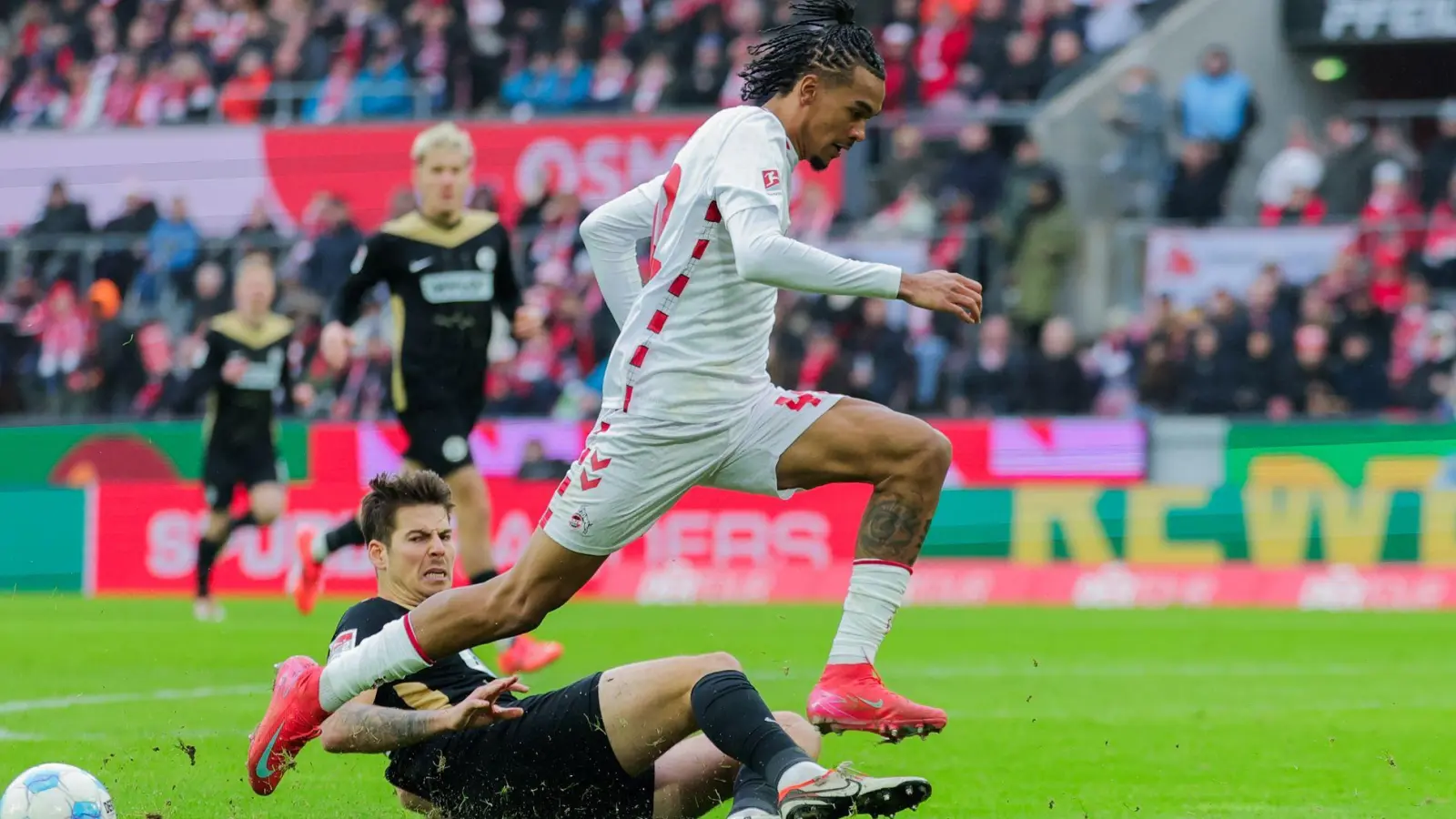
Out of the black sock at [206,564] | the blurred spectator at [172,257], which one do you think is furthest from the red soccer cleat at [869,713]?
the blurred spectator at [172,257]

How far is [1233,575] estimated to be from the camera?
17922 millimetres

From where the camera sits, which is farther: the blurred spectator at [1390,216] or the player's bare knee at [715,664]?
Result: the blurred spectator at [1390,216]

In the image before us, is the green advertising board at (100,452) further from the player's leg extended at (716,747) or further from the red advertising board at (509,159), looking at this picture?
the player's leg extended at (716,747)

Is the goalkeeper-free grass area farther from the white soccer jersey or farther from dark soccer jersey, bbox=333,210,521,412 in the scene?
dark soccer jersey, bbox=333,210,521,412

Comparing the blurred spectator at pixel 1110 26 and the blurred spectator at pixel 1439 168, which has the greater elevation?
the blurred spectator at pixel 1110 26

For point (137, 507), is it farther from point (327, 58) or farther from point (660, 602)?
point (327, 58)

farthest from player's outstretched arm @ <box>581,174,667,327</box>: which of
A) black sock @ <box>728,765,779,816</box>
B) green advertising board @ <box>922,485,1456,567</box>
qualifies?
green advertising board @ <box>922,485,1456,567</box>

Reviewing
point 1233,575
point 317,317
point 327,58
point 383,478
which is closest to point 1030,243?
point 1233,575

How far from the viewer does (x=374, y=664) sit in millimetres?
6102

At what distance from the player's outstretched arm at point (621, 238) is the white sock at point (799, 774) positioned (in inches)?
78.8

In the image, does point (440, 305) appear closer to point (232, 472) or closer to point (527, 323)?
point (527, 323)

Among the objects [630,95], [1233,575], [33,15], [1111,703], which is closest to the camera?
[1111,703]

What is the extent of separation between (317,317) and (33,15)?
984 cm

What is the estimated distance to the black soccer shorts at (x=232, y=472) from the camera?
1599 centimetres
